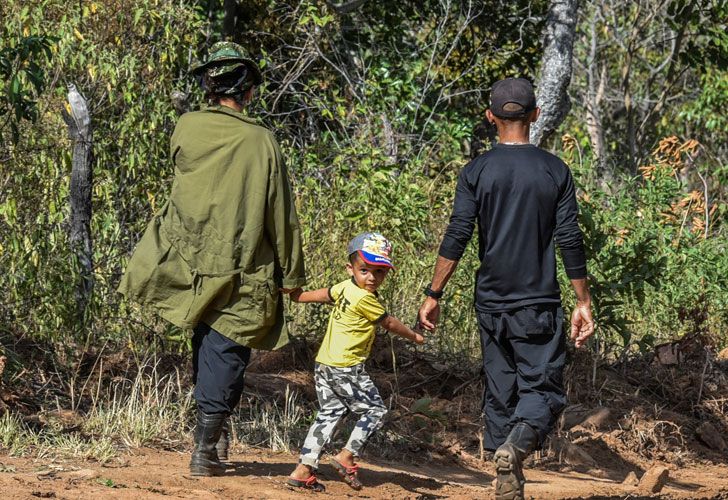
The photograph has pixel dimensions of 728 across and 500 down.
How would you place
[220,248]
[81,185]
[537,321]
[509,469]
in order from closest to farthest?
1. [509,469]
2. [537,321]
3. [220,248]
4. [81,185]

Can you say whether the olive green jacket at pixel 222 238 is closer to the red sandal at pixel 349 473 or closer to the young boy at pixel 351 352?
the young boy at pixel 351 352

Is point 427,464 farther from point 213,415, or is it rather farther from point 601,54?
point 601,54

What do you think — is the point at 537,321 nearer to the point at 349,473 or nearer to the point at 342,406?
the point at 342,406

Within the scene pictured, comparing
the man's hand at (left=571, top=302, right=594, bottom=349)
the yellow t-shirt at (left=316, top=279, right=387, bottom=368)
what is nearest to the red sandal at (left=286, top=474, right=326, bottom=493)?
the yellow t-shirt at (left=316, top=279, right=387, bottom=368)

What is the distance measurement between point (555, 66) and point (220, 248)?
518cm

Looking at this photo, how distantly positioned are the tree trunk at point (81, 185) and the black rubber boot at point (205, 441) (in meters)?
2.10

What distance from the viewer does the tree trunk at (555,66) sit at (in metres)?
9.63

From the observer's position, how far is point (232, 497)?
5.05 meters

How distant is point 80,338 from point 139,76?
6.19ft

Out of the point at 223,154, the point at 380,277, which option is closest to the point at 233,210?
the point at 223,154

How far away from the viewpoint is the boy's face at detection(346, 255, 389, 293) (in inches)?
210

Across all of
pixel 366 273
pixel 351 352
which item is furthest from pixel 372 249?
pixel 351 352

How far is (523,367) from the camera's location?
518 centimetres

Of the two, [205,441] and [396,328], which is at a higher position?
[396,328]
